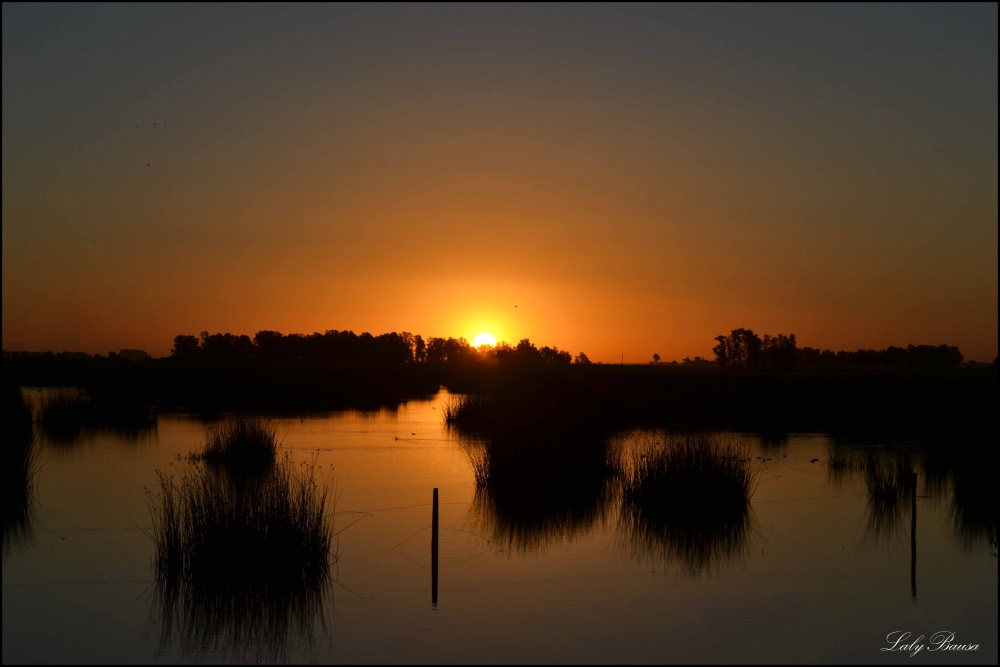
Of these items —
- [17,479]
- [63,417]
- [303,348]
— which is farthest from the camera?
[303,348]

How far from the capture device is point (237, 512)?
10.6 meters

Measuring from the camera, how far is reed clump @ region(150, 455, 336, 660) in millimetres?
9578

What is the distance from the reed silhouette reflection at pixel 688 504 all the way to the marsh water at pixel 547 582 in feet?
0.82

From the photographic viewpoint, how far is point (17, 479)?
54.1ft

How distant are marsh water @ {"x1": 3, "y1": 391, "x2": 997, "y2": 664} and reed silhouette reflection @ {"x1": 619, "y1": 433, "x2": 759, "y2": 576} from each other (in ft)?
0.82

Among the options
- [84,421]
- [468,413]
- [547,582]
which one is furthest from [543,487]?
[84,421]

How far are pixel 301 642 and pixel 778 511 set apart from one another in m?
10.5

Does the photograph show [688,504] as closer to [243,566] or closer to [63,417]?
[243,566]

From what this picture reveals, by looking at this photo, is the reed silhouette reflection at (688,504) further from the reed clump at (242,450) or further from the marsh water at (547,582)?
the reed clump at (242,450)

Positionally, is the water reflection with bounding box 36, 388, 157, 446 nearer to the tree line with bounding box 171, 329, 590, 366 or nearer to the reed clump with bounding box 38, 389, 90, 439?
the reed clump with bounding box 38, 389, 90, 439

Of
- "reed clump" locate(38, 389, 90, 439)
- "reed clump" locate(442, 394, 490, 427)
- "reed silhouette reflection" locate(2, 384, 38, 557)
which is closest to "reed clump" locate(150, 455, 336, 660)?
"reed silhouette reflection" locate(2, 384, 38, 557)

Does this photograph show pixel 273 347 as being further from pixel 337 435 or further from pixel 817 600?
pixel 817 600

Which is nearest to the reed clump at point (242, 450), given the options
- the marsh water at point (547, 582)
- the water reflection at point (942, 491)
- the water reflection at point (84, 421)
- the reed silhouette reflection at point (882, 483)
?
the marsh water at point (547, 582)

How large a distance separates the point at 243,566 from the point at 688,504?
26.7ft
